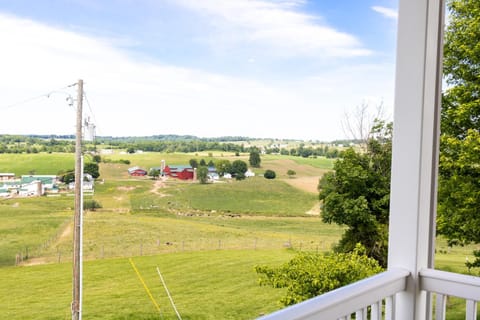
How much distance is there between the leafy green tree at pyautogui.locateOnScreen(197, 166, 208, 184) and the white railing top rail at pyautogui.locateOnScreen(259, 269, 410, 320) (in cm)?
106

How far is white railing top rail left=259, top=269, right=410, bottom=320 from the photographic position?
1555 mm

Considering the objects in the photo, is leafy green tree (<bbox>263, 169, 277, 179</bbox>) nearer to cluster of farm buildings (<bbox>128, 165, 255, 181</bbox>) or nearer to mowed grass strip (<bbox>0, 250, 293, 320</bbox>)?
cluster of farm buildings (<bbox>128, 165, 255, 181</bbox>)

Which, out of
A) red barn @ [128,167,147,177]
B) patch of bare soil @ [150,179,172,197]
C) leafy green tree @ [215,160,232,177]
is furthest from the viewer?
leafy green tree @ [215,160,232,177]

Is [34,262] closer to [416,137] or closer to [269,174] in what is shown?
[269,174]

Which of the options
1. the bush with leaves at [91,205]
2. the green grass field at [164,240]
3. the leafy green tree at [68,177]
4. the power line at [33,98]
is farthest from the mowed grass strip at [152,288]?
the power line at [33,98]

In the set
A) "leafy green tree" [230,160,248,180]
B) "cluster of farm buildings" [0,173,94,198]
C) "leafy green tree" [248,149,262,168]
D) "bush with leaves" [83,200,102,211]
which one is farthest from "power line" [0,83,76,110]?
"leafy green tree" [248,149,262,168]

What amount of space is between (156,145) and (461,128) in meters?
1.90

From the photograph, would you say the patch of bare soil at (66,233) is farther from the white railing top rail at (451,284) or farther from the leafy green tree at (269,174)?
the white railing top rail at (451,284)

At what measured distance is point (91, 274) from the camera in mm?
2260

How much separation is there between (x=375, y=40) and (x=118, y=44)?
1841 mm

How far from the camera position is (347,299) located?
1.76 metres

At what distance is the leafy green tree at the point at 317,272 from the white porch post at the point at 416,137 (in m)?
1.09

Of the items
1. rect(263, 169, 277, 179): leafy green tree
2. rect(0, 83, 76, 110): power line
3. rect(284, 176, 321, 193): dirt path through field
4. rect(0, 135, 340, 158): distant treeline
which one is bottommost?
rect(284, 176, 321, 193): dirt path through field

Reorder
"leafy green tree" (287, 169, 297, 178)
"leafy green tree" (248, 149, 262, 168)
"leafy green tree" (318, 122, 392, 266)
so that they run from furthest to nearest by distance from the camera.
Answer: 1. "leafy green tree" (318, 122, 392, 266)
2. "leafy green tree" (287, 169, 297, 178)
3. "leafy green tree" (248, 149, 262, 168)
